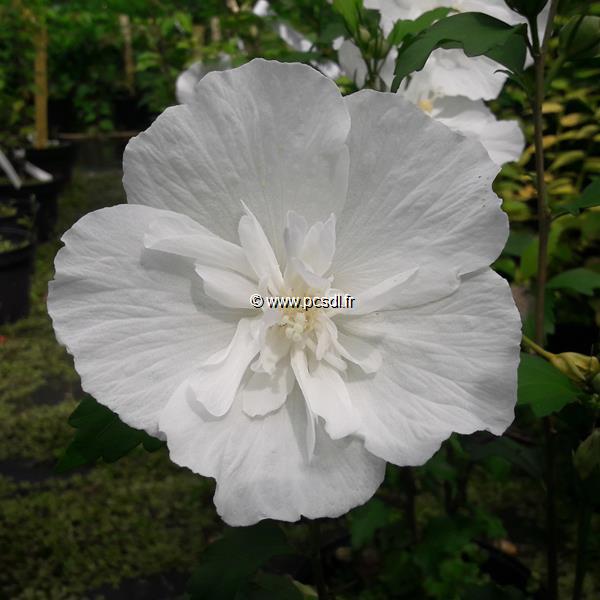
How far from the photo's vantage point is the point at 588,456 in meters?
0.98

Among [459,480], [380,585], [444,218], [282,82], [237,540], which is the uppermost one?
[282,82]

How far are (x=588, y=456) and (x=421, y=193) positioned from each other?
0.47m

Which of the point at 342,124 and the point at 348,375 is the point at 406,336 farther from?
the point at 342,124

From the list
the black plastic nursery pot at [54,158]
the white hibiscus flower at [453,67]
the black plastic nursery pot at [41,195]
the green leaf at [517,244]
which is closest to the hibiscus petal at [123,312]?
the white hibiscus flower at [453,67]

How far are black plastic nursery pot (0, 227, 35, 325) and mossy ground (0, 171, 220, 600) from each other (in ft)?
2.48

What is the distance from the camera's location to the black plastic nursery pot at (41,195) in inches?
196

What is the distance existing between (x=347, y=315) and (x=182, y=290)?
214 mm

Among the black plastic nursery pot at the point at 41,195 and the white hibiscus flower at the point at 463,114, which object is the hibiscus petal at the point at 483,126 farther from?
the black plastic nursery pot at the point at 41,195

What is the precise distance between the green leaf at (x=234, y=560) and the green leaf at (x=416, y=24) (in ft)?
2.93

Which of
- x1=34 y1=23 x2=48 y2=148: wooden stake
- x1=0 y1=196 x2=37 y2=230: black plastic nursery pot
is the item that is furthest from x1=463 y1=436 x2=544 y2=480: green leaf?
x1=34 y1=23 x2=48 y2=148: wooden stake

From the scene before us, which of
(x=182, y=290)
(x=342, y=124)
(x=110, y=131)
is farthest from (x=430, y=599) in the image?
(x=110, y=131)

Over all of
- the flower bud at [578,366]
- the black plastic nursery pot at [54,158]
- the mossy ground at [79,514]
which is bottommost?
the black plastic nursery pot at [54,158]

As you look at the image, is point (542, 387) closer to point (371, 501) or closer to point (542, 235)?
point (542, 235)

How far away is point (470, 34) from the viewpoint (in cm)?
95
